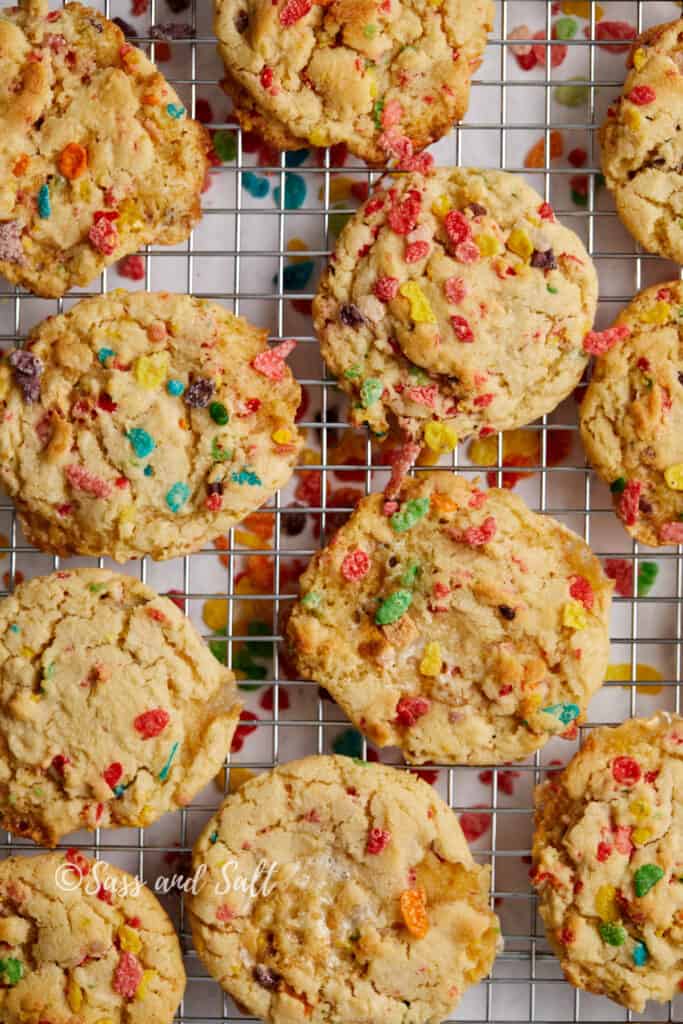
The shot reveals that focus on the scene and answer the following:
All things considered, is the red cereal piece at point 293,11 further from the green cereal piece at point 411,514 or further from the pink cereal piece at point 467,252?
the green cereal piece at point 411,514

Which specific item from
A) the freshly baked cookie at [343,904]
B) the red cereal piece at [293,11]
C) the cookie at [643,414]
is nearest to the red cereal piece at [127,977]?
the freshly baked cookie at [343,904]

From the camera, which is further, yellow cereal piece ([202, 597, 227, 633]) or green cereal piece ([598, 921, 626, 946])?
yellow cereal piece ([202, 597, 227, 633])

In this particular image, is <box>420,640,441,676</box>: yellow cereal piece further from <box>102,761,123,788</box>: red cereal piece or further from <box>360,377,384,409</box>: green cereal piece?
<box>102,761,123,788</box>: red cereal piece

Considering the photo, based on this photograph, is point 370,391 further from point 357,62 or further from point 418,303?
point 357,62

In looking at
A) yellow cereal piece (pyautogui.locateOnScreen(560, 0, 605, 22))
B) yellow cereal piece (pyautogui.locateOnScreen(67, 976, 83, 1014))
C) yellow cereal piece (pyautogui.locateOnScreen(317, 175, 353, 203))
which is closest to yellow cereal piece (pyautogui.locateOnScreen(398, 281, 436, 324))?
yellow cereal piece (pyautogui.locateOnScreen(317, 175, 353, 203))

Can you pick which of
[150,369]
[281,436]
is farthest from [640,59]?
[150,369]

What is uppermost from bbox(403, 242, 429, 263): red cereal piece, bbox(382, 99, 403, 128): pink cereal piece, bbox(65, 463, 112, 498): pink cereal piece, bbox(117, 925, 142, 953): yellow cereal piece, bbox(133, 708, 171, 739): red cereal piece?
bbox(382, 99, 403, 128): pink cereal piece

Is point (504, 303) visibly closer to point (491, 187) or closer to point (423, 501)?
point (491, 187)
